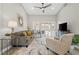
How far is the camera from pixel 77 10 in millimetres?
2791

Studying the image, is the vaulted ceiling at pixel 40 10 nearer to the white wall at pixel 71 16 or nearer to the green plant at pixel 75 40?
the white wall at pixel 71 16

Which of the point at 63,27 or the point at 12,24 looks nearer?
the point at 12,24

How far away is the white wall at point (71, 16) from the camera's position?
2.79 m

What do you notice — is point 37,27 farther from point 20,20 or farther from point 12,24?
point 12,24

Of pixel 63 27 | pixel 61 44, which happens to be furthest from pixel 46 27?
pixel 61 44

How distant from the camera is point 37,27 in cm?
291

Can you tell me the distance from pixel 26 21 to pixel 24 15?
18cm

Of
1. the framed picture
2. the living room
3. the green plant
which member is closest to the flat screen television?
the living room

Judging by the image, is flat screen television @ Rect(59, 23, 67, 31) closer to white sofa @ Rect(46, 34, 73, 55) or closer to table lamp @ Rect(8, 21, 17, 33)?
white sofa @ Rect(46, 34, 73, 55)

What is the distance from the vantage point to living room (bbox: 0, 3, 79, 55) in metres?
2.77

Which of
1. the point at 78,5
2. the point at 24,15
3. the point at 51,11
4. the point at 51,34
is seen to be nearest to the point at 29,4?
the point at 24,15

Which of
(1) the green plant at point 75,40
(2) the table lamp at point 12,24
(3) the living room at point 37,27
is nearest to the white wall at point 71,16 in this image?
(3) the living room at point 37,27

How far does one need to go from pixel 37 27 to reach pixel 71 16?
860mm

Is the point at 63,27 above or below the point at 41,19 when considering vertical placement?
below
